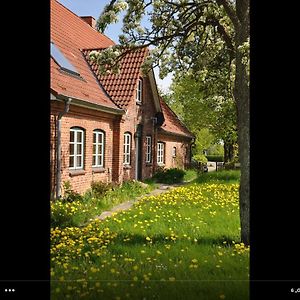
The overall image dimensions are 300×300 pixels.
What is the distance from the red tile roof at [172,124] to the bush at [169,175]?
721 millimetres

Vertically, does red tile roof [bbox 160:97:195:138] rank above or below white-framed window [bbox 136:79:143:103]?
below

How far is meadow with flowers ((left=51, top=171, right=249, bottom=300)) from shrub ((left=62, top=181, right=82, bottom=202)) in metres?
0.31

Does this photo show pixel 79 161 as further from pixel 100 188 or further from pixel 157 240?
pixel 157 240

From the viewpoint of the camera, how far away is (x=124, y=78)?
529 centimetres

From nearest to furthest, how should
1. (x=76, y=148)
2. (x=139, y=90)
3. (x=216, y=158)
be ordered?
1. (x=216, y=158)
2. (x=76, y=148)
3. (x=139, y=90)

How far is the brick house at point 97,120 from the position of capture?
14.5ft

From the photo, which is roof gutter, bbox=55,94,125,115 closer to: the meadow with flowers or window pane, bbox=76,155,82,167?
window pane, bbox=76,155,82,167

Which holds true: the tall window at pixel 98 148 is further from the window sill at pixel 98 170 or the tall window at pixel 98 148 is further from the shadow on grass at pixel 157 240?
the shadow on grass at pixel 157 240

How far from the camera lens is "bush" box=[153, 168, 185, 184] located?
569cm

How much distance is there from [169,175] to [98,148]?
55.2 inches
